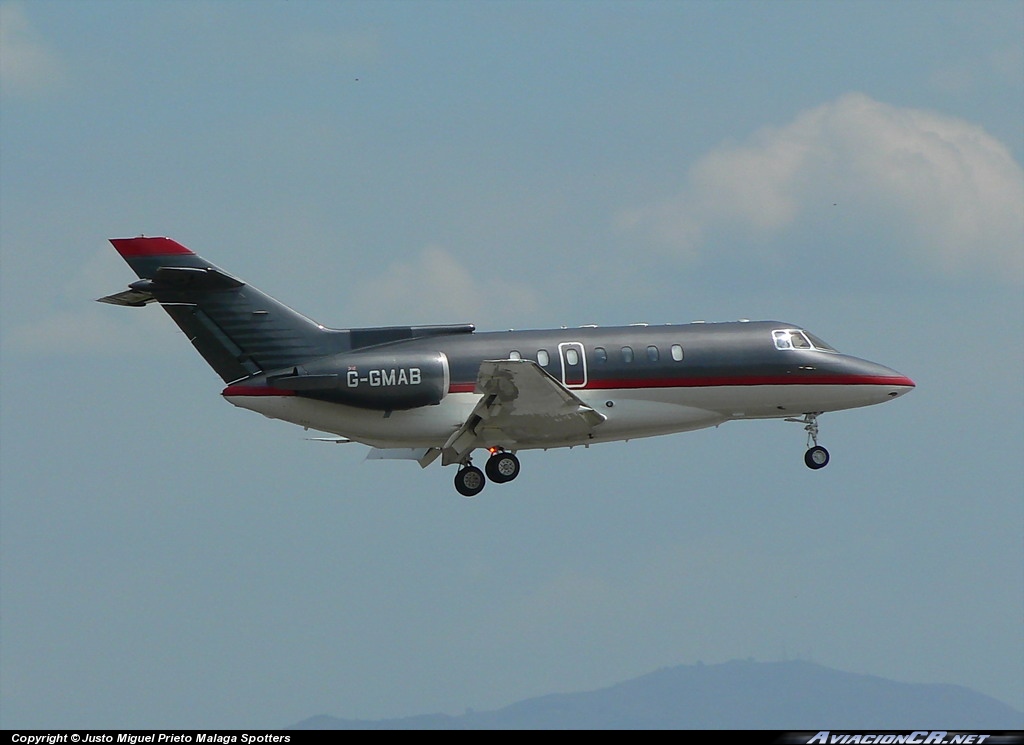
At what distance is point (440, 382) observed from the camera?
40750mm

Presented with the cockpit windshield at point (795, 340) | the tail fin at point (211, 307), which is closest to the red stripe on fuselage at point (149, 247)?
the tail fin at point (211, 307)

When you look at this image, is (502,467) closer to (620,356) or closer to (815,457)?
(620,356)

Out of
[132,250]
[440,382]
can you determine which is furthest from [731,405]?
[132,250]

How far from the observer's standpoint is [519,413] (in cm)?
4059

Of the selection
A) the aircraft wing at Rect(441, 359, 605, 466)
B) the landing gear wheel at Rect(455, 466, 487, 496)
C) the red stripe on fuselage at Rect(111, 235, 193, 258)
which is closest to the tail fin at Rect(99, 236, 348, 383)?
the red stripe on fuselage at Rect(111, 235, 193, 258)

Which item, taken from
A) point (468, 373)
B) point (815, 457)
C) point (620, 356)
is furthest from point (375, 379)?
point (815, 457)

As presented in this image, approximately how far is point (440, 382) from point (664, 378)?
18.9 ft

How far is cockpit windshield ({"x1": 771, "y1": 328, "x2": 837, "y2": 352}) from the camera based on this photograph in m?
43.5

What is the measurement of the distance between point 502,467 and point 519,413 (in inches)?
88.4

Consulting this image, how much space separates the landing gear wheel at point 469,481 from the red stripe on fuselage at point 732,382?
98.2 inches

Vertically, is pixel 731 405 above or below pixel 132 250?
below
